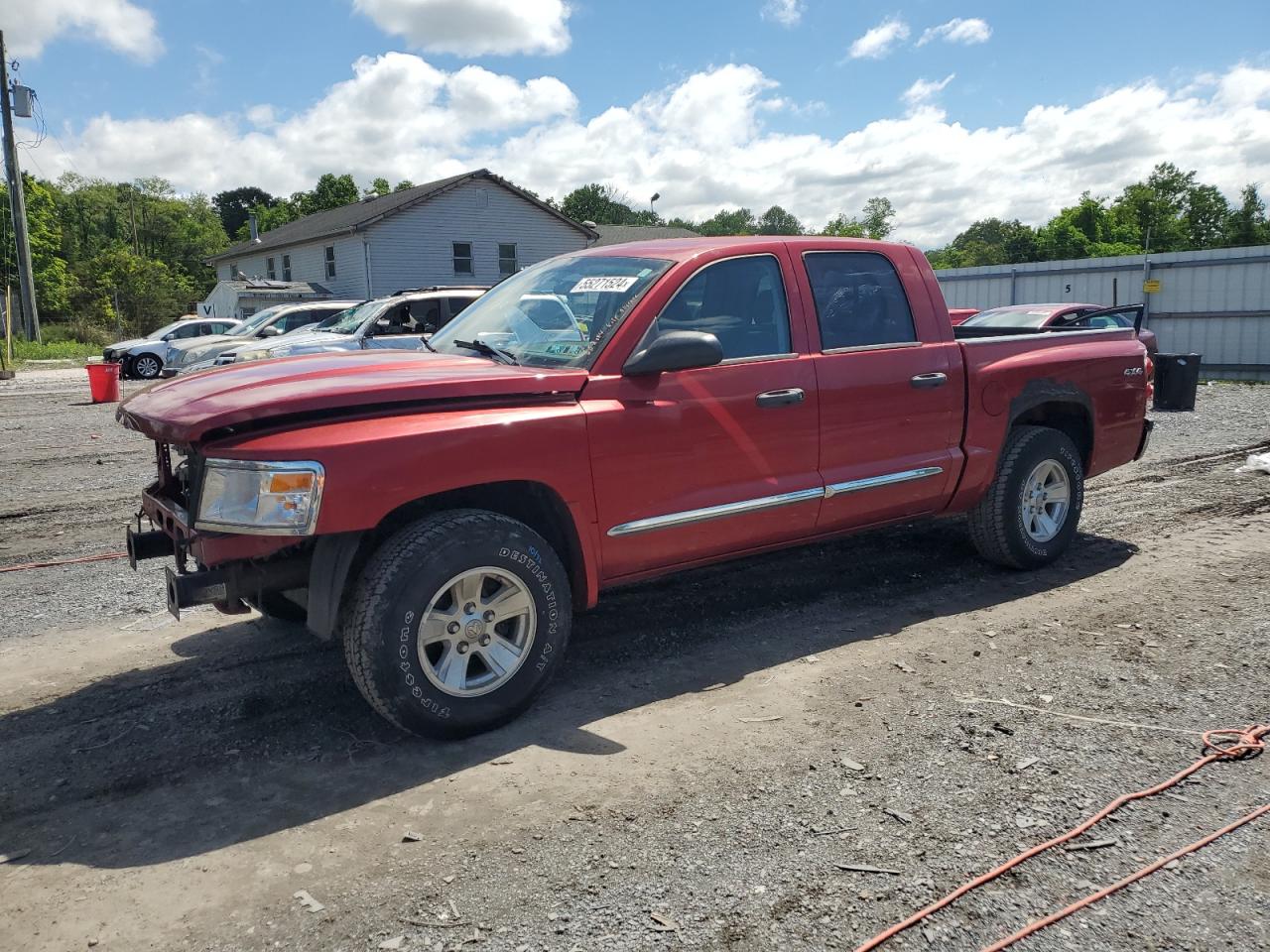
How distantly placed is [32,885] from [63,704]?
4.87ft

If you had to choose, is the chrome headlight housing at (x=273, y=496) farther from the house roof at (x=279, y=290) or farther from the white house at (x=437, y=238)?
the house roof at (x=279, y=290)

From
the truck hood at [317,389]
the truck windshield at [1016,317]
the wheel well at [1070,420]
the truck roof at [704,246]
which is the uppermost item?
the truck roof at [704,246]

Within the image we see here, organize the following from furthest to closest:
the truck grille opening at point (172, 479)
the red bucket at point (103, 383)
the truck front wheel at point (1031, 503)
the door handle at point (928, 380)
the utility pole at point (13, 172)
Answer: the utility pole at point (13, 172) → the red bucket at point (103, 383) → the truck front wheel at point (1031, 503) → the door handle at point (928, 380) → the truck grille opening at point (172, 479)

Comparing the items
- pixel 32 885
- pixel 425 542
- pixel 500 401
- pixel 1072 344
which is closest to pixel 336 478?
pixel 425 542

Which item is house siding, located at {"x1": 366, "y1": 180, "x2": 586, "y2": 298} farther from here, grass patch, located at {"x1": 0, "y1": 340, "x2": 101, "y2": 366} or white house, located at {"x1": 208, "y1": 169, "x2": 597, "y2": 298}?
grass patch, located at {"x1": 0, "y1": 340, "x2": 101, "y2": 366}

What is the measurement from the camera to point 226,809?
326 centimetres

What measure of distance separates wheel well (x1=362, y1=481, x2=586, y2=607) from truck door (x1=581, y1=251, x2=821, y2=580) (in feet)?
0.46

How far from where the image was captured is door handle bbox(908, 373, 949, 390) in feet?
16.6

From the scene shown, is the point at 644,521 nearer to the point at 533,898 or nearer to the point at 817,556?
the point at 533,898

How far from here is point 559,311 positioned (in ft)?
14.8

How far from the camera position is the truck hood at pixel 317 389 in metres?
3.44

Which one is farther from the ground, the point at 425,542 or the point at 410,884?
the point at 425,542

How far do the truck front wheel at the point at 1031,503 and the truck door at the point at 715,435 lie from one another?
5.19 feet

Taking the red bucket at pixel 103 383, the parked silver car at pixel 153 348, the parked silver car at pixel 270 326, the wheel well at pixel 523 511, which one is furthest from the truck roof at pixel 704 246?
the parked silver car at pixel 153 348
